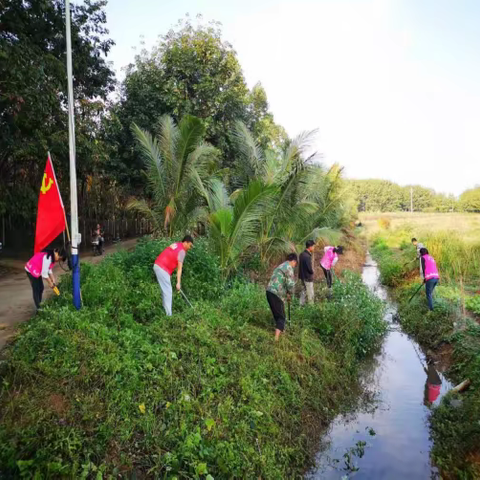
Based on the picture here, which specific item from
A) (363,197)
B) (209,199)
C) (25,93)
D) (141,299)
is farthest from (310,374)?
(363,197)

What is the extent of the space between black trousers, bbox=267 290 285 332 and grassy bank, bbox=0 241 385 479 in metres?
0.29

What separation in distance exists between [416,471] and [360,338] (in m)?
3.46

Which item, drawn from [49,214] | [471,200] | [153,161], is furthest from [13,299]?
[471,200]

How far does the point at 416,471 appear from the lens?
17.7ft

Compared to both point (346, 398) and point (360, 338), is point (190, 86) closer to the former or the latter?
point (360, 338)

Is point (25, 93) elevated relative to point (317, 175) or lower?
elevated

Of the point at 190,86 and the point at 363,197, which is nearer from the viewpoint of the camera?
the point at 190,86

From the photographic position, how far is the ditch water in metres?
5.42

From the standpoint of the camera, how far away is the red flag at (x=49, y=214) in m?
6.59

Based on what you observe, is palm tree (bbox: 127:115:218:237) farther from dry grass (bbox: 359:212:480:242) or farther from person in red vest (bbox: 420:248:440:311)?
dry grass (bbox: 359:212:480:242)

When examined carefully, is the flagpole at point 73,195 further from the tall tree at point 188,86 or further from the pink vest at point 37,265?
the tall tree at point 188,86

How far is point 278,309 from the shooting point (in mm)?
7191

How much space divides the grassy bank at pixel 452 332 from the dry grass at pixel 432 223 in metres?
2.45

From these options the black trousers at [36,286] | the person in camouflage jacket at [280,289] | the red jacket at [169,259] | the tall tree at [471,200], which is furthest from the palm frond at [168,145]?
the tall tree at [471,200]
